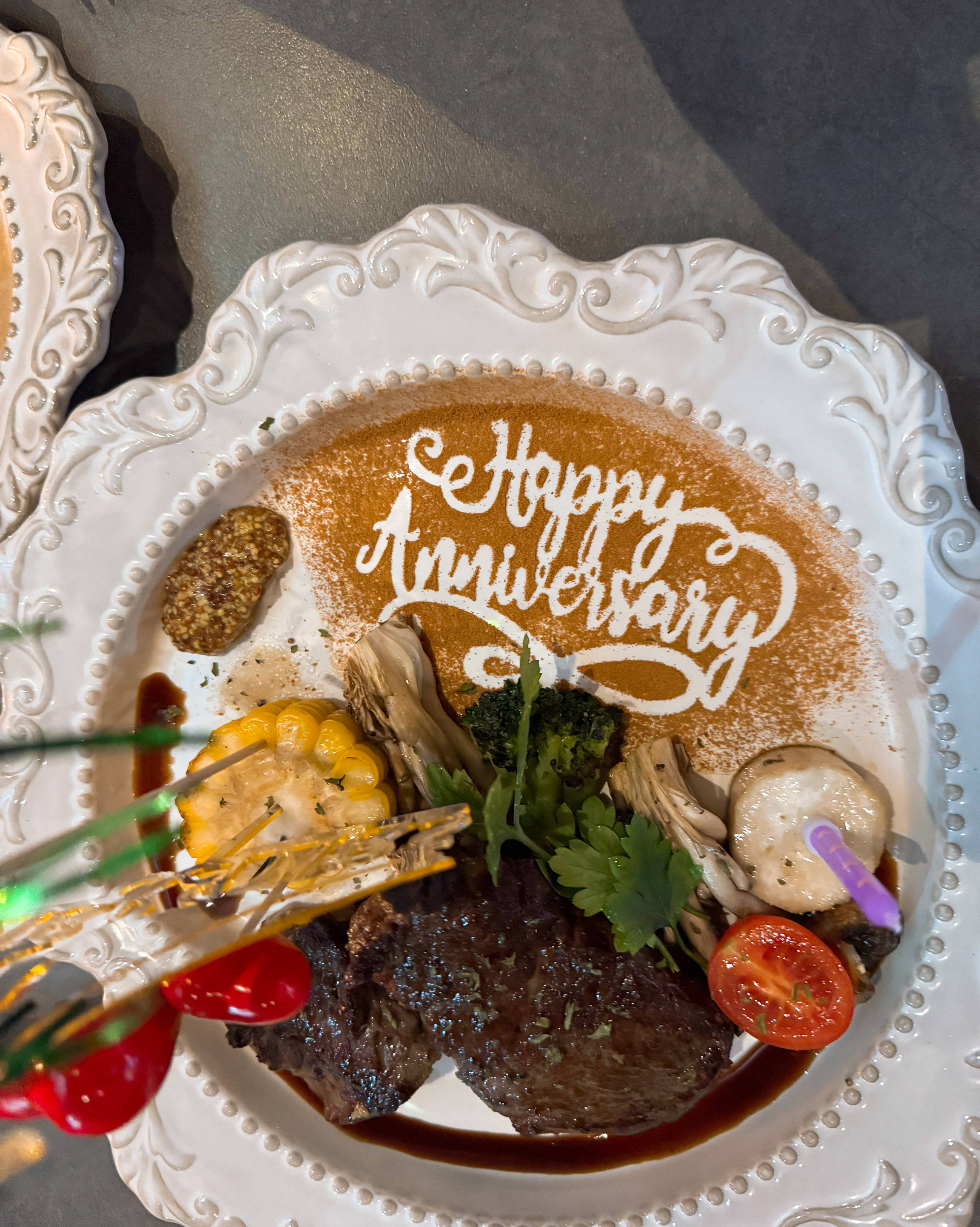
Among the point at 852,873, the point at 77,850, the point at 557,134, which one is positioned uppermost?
the point at 557,134

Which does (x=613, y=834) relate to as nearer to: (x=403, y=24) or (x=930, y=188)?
(x=930, y=188)

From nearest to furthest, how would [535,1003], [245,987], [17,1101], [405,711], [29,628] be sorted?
1. [17,1101]
2. [245,987]
3. [535,1003]
4. [405,711]
5. [29,628]

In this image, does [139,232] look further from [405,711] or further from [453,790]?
[453,790]

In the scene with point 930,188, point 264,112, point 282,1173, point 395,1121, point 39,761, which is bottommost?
point 282,1173

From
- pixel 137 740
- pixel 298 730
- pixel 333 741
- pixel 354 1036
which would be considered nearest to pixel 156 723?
pixel 137 740

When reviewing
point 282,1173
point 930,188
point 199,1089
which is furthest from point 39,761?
point 930,188

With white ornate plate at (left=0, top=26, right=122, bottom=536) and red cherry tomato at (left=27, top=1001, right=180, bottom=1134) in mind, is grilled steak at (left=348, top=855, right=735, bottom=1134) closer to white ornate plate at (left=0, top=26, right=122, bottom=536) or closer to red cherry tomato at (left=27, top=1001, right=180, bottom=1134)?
red cherry tomato at (left=27, top=1001, right=180, bottom=1134)
